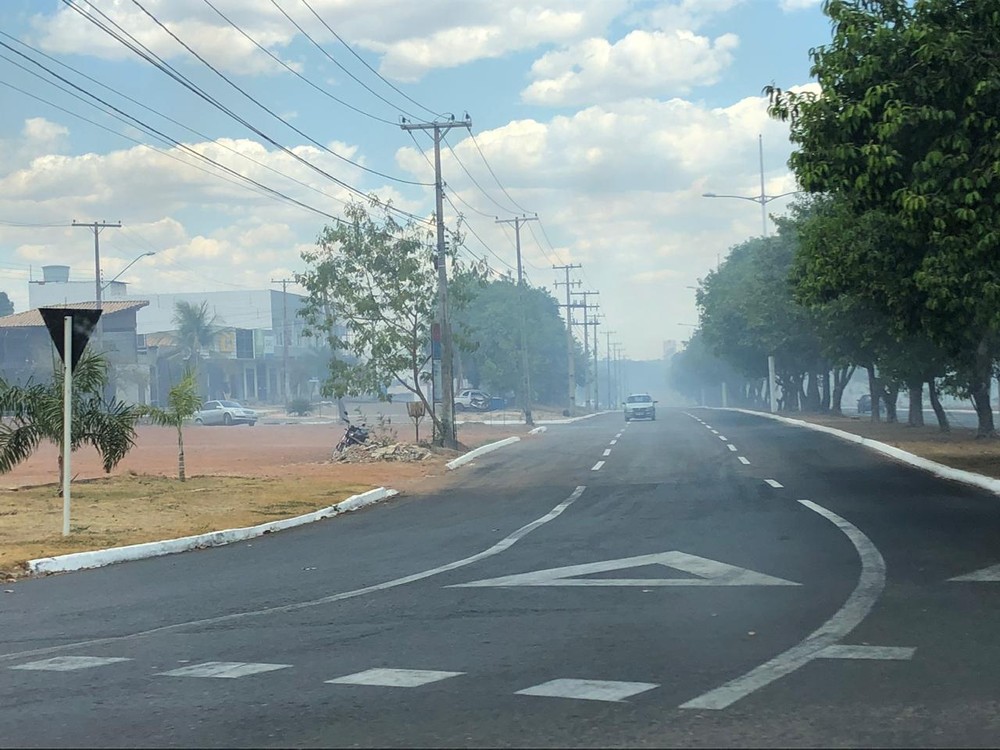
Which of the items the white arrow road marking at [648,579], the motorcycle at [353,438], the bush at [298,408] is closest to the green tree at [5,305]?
the bush at [298,408]

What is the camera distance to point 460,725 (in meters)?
6.04

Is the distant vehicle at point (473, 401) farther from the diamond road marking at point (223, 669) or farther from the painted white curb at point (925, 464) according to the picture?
the diamond road marking at point (223, 669)

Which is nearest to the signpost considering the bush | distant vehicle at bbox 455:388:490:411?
distant vehicle at bbox 455:388:490:411

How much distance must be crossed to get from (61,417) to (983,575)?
610 inches

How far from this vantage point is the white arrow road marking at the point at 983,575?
10578 millimetres

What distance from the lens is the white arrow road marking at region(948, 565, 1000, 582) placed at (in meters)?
10.6

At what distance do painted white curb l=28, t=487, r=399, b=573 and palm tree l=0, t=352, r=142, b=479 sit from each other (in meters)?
4.74

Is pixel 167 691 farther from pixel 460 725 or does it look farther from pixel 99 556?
pixel 99 556

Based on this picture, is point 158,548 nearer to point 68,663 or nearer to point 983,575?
point 68,663

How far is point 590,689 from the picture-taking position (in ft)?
22.3

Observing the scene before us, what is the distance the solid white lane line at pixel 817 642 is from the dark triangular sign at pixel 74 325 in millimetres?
9709

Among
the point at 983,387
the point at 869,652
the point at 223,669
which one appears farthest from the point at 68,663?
the point at 983,387

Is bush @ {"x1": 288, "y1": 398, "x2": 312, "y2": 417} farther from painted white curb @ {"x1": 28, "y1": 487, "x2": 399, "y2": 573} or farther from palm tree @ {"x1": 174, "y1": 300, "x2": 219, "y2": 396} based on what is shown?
painted white curb @ {"x1": 28, "y1": 487, "x2": 399, "y2": 573}

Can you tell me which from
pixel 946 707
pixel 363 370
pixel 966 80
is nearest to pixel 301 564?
pixel 946 707
